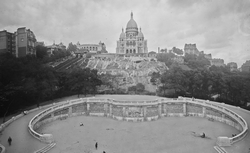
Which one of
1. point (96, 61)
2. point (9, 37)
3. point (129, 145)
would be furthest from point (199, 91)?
point (96, 61)

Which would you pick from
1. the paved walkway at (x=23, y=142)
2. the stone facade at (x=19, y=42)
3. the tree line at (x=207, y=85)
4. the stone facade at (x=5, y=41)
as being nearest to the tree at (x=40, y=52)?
the stone facade at (x=19, y=42)

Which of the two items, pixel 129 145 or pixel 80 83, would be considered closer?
pixel 129 145

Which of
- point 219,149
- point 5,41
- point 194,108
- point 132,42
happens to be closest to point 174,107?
point 194,108

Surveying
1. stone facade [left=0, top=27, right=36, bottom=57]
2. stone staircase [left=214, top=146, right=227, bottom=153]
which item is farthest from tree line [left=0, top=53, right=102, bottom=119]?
stone staircase [left=214, top=146, right=227, bottom=153]

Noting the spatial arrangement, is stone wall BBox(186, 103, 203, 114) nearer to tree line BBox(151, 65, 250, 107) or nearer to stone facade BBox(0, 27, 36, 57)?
tree line BBox(151, 65, 250, 107)

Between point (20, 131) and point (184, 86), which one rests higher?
point (184, 86)

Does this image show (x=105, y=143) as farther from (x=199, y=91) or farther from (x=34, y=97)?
(x=199, y=91)

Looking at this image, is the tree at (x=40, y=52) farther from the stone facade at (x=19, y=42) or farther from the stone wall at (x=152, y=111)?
the stone wall at (x=152, y=111)
